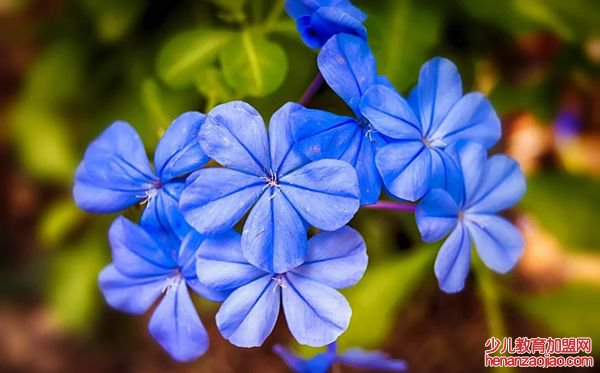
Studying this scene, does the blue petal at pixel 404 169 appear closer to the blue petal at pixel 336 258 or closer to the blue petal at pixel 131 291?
the blue petal at pixel 336 258

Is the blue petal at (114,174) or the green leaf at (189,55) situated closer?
the blue petal at (114,174)

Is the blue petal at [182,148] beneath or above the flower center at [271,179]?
A: above

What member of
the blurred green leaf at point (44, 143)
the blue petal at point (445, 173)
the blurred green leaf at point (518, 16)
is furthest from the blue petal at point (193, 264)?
the blurred green leaf at point (44, 143)

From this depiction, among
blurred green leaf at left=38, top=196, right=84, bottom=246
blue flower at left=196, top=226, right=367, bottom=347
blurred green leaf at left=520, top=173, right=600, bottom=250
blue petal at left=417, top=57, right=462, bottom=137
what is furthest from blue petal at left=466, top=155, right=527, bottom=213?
blurred green leaf at left=38, top=196, right=84, bottom=246

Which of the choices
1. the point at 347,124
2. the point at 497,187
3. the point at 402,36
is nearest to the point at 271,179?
the point at 347,124

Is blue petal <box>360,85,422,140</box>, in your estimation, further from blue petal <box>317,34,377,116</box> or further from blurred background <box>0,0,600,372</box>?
blurred background <box>0,0,600,372</box>

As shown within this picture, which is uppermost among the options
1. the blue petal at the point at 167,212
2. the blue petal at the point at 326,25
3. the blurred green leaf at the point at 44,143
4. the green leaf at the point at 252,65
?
the blurred green leaf at the point at 44,143

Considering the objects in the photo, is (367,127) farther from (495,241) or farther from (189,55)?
(189,55)
